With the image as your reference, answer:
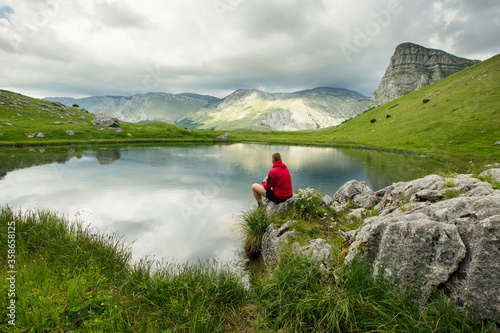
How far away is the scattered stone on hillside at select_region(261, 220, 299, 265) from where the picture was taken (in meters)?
10.1

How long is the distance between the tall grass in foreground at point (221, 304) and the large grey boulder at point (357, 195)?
1099 centimetres

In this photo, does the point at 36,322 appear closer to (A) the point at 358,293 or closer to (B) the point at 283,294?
(B) the point at 283,294

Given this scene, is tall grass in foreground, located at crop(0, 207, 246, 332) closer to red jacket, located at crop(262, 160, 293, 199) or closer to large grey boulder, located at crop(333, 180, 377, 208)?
red jacket, located at crop(262, 160, 293, 199)

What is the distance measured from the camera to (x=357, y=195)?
1694cm

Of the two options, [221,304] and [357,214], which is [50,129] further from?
[357,214]

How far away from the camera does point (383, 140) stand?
77125 millimetres

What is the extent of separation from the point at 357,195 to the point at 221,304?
46.7 ft

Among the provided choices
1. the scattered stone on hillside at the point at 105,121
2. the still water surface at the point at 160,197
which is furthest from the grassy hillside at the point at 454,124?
the scattered stone on hillside at the point at 105,121

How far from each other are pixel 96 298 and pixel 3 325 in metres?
1.65

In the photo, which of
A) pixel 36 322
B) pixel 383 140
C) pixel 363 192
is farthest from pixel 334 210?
pixel 383 140

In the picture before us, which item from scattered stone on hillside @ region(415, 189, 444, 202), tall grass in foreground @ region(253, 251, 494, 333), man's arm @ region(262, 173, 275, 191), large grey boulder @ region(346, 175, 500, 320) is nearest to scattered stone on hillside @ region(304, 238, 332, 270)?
tall grass in foreground @ region(253, 251, 494, 333)

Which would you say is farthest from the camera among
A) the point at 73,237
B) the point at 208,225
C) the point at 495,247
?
the point at 208,225

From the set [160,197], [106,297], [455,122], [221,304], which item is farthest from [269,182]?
[455,122]

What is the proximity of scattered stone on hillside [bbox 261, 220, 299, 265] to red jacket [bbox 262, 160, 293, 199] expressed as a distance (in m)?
2.23
